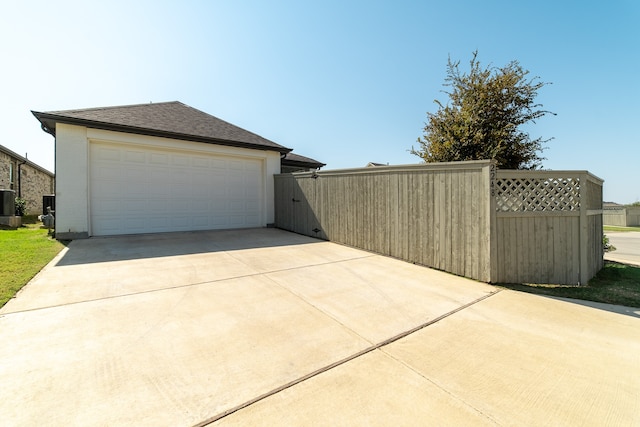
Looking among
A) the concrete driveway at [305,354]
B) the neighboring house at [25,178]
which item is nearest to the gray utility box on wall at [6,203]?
the neighboring house at [25,178]

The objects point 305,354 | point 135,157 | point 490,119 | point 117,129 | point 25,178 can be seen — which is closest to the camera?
point 305,354

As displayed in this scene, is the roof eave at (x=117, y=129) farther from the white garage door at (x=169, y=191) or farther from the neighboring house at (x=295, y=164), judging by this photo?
the neighboring house at (x=295, y=164)

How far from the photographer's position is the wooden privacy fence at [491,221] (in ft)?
14.4

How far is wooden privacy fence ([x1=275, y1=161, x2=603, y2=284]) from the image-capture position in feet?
14.4

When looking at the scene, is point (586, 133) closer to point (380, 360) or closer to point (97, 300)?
point (380, 360)

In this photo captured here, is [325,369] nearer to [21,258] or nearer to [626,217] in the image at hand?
[21,258]

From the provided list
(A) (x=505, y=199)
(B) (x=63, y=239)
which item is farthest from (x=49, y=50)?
(A) (x=505, y=199)

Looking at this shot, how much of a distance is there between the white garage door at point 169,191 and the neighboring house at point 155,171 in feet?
0.08

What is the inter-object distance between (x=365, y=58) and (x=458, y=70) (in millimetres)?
3177

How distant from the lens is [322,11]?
761cm

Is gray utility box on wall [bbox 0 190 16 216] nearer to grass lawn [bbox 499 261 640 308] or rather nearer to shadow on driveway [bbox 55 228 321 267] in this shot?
shadow on driveway [bbox 55 228 321 267]

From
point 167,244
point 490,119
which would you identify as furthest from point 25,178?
point 490,119

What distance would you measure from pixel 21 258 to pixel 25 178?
1540 cm

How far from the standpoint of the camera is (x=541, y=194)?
4.43 m
